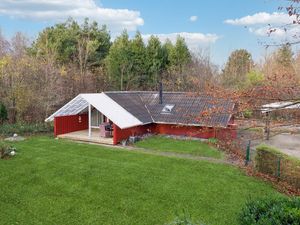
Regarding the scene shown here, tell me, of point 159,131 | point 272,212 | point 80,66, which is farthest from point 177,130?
point 80,66

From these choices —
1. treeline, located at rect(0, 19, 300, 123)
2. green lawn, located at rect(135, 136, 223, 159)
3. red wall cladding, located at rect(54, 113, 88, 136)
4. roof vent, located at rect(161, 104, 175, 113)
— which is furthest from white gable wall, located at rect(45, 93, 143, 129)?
treeline, located at rect(0, 19, 300, 123)

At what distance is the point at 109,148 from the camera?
1577cm

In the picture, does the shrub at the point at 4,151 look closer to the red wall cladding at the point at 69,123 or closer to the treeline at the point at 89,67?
the red wall cladding at the point at 69,123

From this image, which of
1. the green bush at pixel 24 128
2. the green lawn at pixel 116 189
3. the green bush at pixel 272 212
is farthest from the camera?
the green bush at pixel 24 128

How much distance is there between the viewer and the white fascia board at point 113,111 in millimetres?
16250

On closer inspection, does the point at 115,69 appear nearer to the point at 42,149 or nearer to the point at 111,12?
the point at 111,12

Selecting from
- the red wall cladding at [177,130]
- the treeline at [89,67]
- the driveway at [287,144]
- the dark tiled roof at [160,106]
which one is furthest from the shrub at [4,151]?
the driveway at [287,144]

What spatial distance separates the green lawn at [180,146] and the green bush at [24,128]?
6.86m

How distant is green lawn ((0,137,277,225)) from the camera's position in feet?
26.2

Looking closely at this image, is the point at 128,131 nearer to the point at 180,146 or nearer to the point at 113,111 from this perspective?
the point at 113,111

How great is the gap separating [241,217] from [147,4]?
33.7ft

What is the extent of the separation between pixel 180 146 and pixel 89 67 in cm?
1910

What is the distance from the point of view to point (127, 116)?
17469mm

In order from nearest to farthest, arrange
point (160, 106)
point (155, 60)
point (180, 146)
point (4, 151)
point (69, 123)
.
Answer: point (4, 151) → point (180, 146) → point (69, 123) → point (160, 106) → point (155, 60)
